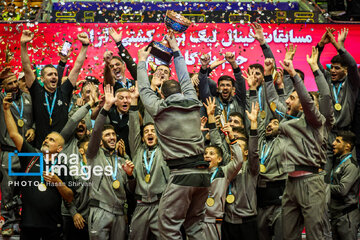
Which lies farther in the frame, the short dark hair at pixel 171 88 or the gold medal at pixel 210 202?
the gold medal at pixel 210 202

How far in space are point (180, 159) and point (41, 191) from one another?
5.22 ft

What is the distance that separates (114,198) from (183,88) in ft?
4.94

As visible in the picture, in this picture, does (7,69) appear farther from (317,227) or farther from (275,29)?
(275,29)

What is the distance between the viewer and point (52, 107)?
6047mm

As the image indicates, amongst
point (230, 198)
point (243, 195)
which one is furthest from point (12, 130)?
point (243, 195)

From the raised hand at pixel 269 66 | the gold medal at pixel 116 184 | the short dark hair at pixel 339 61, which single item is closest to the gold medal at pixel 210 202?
the gold medal at pixel 116 184

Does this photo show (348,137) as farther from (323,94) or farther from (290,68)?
(290,68)

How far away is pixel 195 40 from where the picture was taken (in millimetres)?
9125

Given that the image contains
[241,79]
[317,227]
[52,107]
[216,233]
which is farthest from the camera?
[241,79]

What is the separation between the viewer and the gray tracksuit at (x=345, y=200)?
250 inches

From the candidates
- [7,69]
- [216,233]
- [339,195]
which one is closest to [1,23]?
[7,69]

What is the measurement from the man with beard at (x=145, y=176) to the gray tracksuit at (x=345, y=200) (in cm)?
214

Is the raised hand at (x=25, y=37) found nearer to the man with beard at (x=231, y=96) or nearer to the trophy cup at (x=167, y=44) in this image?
the trophy cup at (x=167, y=44)

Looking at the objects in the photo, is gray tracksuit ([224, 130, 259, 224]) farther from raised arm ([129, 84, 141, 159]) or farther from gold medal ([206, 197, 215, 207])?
raised arm ([129, 84, 141, 159])
